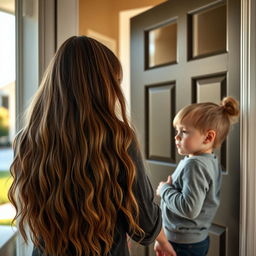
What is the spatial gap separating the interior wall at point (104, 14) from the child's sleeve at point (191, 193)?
1.44m

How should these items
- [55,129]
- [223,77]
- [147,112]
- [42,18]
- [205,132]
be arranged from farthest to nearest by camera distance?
1. [147,112]
2. [223,77]
3. [205,132]
4. [42,18]
5. [55,129]

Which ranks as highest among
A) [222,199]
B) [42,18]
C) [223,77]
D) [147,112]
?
[42,18]

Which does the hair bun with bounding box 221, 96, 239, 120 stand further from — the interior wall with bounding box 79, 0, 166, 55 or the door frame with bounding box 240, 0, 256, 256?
the interior wall with bounding box 79, 0, 166, 55

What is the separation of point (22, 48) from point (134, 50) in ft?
3.14

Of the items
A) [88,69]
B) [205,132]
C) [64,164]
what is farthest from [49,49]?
[205,132]

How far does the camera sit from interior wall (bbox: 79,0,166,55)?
210 cm

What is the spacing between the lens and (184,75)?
158 centimetres

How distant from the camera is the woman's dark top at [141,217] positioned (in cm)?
81

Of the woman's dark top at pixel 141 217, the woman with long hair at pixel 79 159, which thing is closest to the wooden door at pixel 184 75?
the woman's dark top at pixel 141 217

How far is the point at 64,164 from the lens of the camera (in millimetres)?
754

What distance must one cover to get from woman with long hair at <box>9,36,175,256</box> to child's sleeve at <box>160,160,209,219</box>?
0.42 m

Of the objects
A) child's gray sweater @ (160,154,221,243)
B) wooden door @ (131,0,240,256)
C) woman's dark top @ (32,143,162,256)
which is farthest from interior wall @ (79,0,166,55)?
woman's dark top @ (32,143,162,256)

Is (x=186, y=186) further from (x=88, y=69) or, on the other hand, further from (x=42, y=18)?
(x=42, y=18)

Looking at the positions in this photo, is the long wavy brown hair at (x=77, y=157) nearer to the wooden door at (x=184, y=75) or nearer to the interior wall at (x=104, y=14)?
the wooden door at (x=184, y=75)
